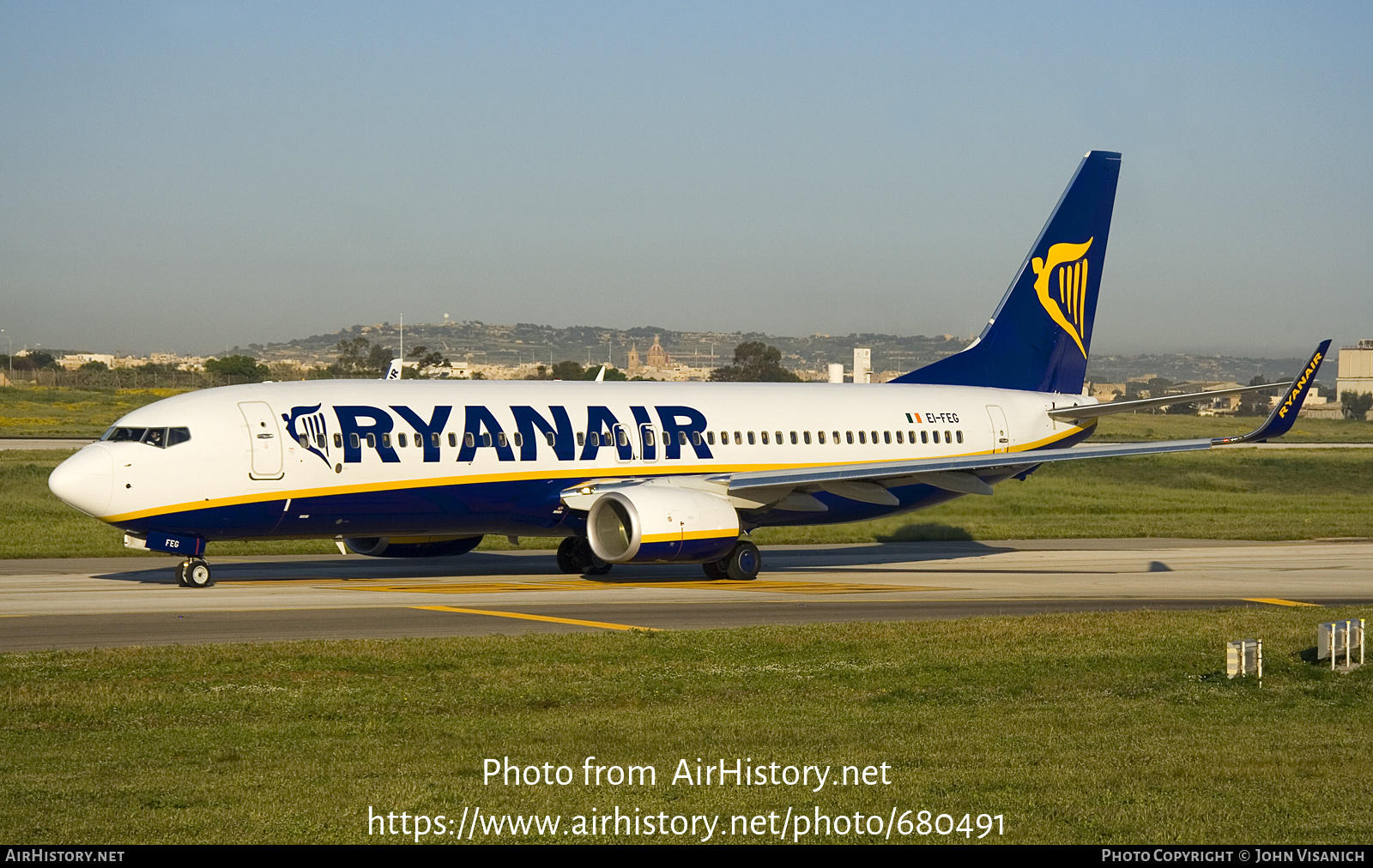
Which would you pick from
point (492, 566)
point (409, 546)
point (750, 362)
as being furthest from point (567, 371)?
point (750, 362)

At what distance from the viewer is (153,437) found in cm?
2797

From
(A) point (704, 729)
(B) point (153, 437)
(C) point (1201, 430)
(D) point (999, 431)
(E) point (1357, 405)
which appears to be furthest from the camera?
(E) point (1357, 405)

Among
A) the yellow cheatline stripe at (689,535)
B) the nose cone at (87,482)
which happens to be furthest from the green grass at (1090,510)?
the yellow cheatline stripe at (689,535)

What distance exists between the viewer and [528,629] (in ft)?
75.4

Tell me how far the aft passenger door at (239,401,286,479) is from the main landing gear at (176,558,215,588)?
231 centimetres

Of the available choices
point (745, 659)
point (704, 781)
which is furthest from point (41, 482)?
point (704, 781)

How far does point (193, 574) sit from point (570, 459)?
804cm

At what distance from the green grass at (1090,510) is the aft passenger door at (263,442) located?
34.0 ft

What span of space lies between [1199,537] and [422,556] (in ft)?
81.4

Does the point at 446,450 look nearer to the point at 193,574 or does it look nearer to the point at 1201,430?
the point at 193,574

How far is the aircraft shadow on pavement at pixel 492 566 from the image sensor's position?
1270 inches

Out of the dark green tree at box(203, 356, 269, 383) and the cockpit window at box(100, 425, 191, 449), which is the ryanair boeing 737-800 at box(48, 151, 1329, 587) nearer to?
the cockpit window at box(100, 425, 191, 449)

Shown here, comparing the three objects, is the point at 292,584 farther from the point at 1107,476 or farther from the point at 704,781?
the point at 1107,476

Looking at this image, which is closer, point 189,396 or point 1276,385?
point 189,396
